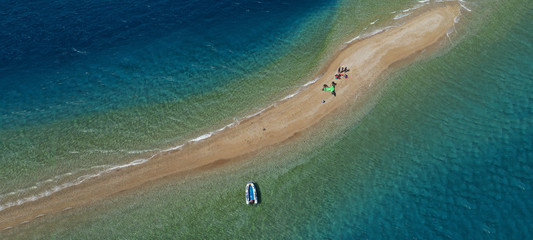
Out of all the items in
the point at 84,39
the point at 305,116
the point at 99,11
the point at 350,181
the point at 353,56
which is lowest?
the point at 350,181

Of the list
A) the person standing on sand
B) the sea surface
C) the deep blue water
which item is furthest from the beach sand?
the deep blue water

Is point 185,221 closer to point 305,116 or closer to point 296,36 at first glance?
point 305,116

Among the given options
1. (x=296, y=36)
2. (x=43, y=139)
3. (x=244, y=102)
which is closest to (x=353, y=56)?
(x=296, y=36)

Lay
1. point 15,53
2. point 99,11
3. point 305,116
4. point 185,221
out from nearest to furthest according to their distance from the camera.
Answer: point 185,221
point 305,116
point 15,53
point 99,11

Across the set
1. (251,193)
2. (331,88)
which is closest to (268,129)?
(251,193)

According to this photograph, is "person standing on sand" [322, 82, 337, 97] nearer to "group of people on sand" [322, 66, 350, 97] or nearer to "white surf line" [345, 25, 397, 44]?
"group of people on sand" [322, 66, 350, 97]

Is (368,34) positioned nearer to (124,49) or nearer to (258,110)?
(258,110)

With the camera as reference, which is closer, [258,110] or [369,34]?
[258,110]
